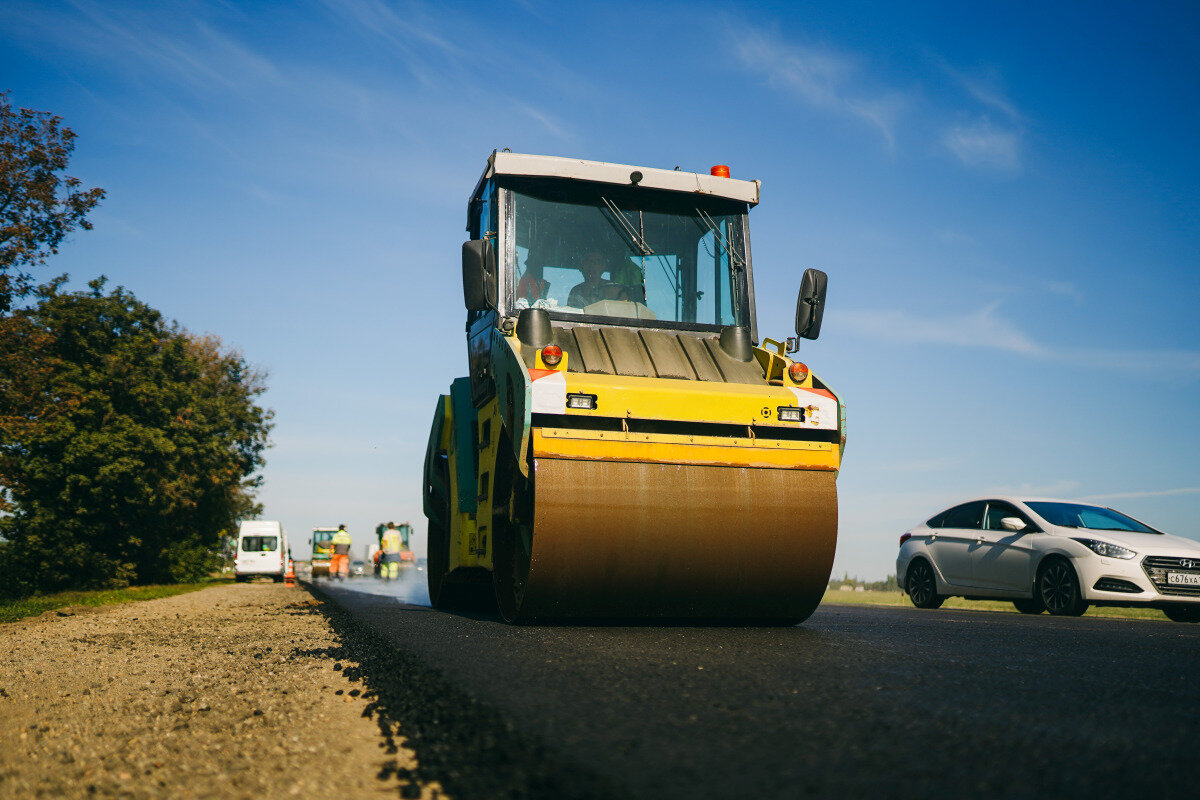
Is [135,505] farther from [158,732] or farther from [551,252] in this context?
[158,732]

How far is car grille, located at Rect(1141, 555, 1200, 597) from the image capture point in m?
10.0

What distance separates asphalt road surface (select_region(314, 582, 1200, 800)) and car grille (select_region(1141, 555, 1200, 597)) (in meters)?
4.87

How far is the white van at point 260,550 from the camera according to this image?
142ft

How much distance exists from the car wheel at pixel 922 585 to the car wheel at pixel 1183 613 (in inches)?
105

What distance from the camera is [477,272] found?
713 cm

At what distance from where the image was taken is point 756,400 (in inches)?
253

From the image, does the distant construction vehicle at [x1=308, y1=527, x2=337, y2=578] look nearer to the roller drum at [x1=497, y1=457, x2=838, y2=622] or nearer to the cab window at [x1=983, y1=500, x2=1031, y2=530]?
the cab window at [x1=983, y1=500, x2=1031, y2=530]

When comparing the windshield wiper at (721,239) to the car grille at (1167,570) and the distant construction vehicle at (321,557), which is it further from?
the distant construction vehicle at (321,557)

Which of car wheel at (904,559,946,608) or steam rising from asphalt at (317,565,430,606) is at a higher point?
car wheel at (904,559,946,608)

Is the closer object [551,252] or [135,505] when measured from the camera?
[551,252]

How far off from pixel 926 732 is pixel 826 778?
0.68 m

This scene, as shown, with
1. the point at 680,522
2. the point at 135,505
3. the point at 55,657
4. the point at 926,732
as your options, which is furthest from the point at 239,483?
the point at 926,732

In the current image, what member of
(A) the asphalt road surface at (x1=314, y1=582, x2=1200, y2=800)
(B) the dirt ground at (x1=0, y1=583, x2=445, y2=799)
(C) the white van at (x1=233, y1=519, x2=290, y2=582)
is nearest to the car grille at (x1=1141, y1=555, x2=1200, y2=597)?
(A) the asphalt road surface at (x1=314, y1=582, x2=1200, y2=800)

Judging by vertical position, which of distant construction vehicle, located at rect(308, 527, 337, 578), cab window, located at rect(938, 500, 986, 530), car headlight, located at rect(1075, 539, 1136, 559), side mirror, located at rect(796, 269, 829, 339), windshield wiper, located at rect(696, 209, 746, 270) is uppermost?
windshield wiper, located at rect(696, 209, 746, 270)
